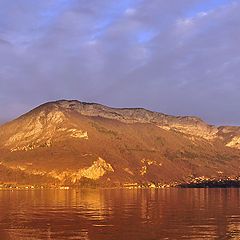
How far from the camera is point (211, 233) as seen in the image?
4922 centimetres

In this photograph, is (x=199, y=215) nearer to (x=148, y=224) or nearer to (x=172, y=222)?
(x=172, y=222)

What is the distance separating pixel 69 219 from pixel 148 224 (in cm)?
1366

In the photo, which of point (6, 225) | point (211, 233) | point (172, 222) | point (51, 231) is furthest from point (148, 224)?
point (6, 225)

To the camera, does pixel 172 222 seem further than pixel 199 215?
No

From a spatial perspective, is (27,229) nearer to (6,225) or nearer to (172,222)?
(6,225)

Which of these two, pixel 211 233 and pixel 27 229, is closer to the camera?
pixel 211 233

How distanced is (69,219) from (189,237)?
77.5 ft

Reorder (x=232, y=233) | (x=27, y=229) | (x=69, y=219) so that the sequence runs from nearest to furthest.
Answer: (x=232, y=233) → (x=27, y=229) → (x=69, y=219)

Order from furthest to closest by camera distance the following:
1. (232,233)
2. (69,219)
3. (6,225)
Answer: (69,219) < (6,225) < (232,233)

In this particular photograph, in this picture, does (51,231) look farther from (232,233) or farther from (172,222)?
(232,233)

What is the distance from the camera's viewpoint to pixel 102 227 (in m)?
53.9

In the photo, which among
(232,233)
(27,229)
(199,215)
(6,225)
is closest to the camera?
(232,233)

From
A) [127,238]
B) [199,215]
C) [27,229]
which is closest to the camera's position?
[127,238]

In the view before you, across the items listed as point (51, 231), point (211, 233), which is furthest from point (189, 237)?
point (51, 231)
